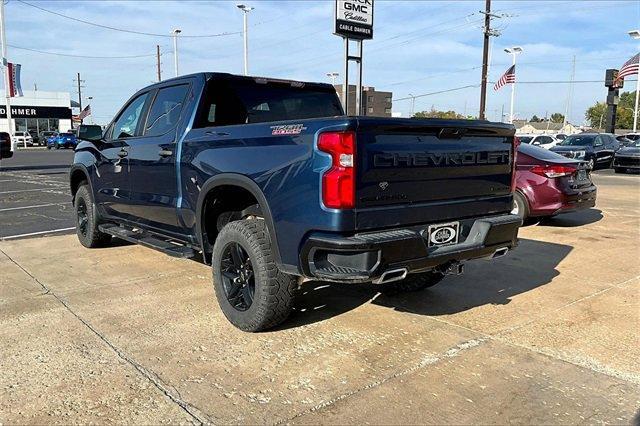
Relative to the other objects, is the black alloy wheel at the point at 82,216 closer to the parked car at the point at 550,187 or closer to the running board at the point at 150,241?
the running board at the point at 150,241

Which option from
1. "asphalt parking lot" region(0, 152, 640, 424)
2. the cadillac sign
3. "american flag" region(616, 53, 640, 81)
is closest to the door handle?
"asphalt parking lot" region(0, 152, 640, 424)

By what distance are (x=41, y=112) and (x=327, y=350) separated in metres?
73.4

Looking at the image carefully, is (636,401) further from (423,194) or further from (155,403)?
(155,403)

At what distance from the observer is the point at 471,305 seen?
487cm

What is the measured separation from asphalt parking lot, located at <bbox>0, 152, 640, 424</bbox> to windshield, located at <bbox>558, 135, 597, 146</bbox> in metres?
19.3

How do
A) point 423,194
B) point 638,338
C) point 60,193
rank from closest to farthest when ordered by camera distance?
point 423,194 < point 638,338 < point 60,193

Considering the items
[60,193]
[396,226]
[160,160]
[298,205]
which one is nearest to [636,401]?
[396,226]

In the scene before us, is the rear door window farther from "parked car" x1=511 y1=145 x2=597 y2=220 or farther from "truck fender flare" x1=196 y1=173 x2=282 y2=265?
"parked car" x1=511 y1=145 x2=597 y2=220

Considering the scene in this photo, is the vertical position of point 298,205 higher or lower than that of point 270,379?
higher

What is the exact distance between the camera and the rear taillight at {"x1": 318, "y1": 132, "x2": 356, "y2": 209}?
3.28 metres

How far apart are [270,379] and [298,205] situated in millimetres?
1106

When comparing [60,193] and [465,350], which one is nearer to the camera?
[465,350]

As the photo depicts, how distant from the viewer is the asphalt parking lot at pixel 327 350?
3.06m

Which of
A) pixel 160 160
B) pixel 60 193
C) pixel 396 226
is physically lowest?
pixel 60 193
